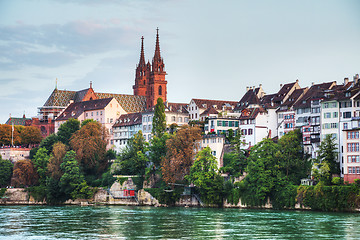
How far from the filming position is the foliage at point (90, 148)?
130000 mm

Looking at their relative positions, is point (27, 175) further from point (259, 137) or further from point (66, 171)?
point (259, 137)

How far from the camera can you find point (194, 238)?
65875 millimetres

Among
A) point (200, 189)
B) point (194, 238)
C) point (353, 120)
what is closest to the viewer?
point (194, 238)

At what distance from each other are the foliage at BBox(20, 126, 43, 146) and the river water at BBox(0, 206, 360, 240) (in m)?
60.9

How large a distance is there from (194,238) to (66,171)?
2442 inches

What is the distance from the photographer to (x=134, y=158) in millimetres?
123688

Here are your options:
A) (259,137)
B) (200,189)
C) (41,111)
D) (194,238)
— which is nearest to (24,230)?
(194,238)

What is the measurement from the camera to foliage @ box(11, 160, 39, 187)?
436 feet

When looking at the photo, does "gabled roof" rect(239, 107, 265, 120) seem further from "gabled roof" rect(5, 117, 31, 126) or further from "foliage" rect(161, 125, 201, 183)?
"gabled roof" rect(5, 117, 31, 126)

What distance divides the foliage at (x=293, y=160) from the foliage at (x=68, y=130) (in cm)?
5489

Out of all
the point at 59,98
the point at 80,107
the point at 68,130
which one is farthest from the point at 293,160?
the point at 59,98

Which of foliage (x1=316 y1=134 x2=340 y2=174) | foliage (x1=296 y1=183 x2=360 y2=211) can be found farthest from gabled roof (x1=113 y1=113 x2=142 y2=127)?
foliage (x1=296 y1=183 x2=360 y2=211)

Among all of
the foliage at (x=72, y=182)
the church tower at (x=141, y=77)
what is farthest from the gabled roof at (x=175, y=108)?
the church tower at (x=141, y=77)

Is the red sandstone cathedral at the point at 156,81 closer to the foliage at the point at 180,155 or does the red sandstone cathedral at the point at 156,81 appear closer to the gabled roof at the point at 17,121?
the gabled roof at the point at 17,121
